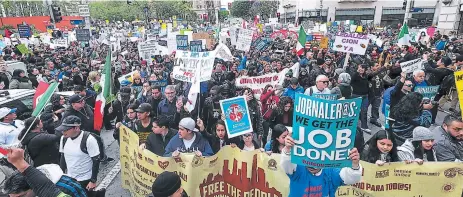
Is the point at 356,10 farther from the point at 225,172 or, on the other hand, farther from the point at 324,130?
the point at 324,130

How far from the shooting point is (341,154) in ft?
8.88

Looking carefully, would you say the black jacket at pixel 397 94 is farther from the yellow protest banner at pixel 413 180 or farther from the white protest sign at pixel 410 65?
the yellow protest banner at pixel 413 180

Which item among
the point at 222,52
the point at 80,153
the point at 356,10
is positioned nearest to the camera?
the point at 80,153

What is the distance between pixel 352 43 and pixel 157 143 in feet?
24.2

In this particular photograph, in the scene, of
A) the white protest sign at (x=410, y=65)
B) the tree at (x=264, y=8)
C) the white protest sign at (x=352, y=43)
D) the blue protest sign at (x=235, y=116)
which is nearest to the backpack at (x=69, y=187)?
the blue protest sign at (x=235, y=116)

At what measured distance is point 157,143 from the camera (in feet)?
15.6

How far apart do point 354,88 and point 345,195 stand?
447 cm

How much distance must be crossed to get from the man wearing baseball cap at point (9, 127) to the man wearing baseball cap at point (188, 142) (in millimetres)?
2389

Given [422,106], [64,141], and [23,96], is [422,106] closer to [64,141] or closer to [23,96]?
[64,141]

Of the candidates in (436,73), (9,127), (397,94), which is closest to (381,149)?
(397,94)

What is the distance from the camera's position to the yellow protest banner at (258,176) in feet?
12.1

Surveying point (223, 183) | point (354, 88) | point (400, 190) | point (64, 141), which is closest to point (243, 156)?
point (223, 183)

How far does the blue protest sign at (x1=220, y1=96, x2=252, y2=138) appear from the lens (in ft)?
16.1

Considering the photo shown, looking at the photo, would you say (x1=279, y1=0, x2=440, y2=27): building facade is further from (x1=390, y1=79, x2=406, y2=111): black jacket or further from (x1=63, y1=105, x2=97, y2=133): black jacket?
(x1=63, y1=105, x2=97, y2=133): black jacket
